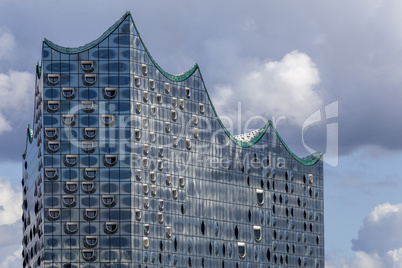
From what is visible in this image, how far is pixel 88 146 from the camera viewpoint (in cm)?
16950

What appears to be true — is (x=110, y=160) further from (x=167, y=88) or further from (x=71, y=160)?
(x=167, y=88)

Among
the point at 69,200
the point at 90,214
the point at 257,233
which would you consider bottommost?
the point at 90,214

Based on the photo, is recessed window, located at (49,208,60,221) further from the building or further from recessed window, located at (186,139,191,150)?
recessed window, located at (186,139,191,150)

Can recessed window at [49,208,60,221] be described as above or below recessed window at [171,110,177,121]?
below

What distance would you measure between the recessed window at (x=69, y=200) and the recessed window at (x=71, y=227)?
9.75ft

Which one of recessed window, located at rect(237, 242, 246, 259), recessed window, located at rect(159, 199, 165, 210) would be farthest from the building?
recessed window, located at rect(237, 242, 246, 259)

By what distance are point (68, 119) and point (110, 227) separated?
1856cm

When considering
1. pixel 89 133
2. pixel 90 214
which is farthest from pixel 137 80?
pixel 90 214

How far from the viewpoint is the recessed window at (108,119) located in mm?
170250

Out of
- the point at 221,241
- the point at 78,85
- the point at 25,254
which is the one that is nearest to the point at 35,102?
the point at 78,85

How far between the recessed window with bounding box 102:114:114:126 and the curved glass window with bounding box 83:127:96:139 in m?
2.16

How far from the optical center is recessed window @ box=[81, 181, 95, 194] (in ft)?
552

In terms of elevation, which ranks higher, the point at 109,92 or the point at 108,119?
the point at 109,92

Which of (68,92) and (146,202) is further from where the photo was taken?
(146,202)
